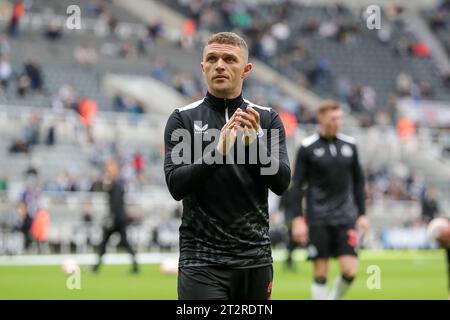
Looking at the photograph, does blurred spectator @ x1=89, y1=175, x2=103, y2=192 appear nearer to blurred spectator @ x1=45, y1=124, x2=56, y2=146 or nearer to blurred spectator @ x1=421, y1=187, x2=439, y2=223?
blurred spectator @ x1=45, y1=124, x2=56, y2=146

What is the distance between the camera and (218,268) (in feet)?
20.9

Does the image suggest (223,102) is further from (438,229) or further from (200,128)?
(438,229)

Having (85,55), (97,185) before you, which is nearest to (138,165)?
(97,185)

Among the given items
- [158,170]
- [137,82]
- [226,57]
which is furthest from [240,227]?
[137,82]

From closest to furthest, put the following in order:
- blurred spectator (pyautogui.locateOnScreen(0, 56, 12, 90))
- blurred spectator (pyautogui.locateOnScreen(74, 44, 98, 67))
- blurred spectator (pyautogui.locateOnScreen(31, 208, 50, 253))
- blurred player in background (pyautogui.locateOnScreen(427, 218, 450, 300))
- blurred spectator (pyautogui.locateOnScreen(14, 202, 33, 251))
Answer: blurred player in background (pyautogui.locateOnScreen(427, 218, 450, 300))
blurred spectator (pyautogui.locateOnScreen(14, 202, 33, 251))
blurred spectator (pyautogui.locateOnScreen(31, 208, 50, 253))
blurred spectator (pyautogui.locateOnScreen(0, 56, 12, 90))
blurred spectator (pyautogui.locateOnScreen(74, 44, 98, 67))

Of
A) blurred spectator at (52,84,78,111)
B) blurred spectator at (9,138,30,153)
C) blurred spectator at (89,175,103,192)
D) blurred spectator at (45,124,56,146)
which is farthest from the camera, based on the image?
blurred spectator at (52,84,78,111)

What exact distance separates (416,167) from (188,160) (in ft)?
120

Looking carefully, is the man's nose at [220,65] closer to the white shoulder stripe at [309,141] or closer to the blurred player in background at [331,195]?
the blurred player in background at [331,195]

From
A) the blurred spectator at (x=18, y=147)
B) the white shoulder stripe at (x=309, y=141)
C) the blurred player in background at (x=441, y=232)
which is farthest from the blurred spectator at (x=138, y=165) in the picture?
the blurred player in background at (x=441, y=232)

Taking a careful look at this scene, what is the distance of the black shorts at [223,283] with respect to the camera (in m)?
6.29

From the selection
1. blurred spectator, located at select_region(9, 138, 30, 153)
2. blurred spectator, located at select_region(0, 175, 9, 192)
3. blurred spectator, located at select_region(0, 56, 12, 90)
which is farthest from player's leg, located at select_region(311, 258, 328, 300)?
blurred spectator, located at select_region(0, 56, 12, 90)

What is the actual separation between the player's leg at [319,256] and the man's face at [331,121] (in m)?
1.19

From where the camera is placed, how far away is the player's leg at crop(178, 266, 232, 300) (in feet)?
20.6

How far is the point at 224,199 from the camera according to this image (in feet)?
20.9
